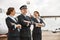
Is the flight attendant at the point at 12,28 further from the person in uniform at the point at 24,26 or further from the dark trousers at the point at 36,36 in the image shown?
the dark trousers at the point at 36,36

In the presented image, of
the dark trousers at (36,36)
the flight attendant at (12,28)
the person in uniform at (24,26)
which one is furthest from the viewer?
the dark trousers at (36,36)

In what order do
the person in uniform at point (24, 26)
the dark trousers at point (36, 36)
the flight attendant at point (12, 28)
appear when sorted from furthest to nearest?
the dark trousers at point (36, 36)
the person in uniform at point (24, 26)
the flight attendant at point (12, 28)

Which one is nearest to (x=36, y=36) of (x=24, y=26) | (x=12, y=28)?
(x=24, y=26)

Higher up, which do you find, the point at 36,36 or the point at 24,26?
the point at 24,26

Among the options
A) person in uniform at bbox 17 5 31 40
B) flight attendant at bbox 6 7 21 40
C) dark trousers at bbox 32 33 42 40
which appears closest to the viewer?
flight attendant at bbox 6 7 21 40

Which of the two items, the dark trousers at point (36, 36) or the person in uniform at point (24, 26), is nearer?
the person in uniform at point (24, 26)

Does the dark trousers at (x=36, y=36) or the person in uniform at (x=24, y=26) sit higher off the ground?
the person in uniform at (x=24, y=26)

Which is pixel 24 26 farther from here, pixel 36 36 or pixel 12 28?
pixel 36 36

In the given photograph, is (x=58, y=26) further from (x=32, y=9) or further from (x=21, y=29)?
(x=21, y=29)

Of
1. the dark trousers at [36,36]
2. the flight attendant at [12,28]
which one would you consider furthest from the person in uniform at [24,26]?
the dark trousers at [36,36]

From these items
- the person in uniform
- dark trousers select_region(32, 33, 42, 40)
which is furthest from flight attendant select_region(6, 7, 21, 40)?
dark trousers select_region(32, 33, 42, 40)

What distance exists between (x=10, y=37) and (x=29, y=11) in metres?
Answer: 1.50

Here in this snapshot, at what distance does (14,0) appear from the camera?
4.86 m

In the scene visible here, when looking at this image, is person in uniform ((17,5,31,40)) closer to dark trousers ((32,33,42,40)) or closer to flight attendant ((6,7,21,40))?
flight attendant ((6,7,21,40))
